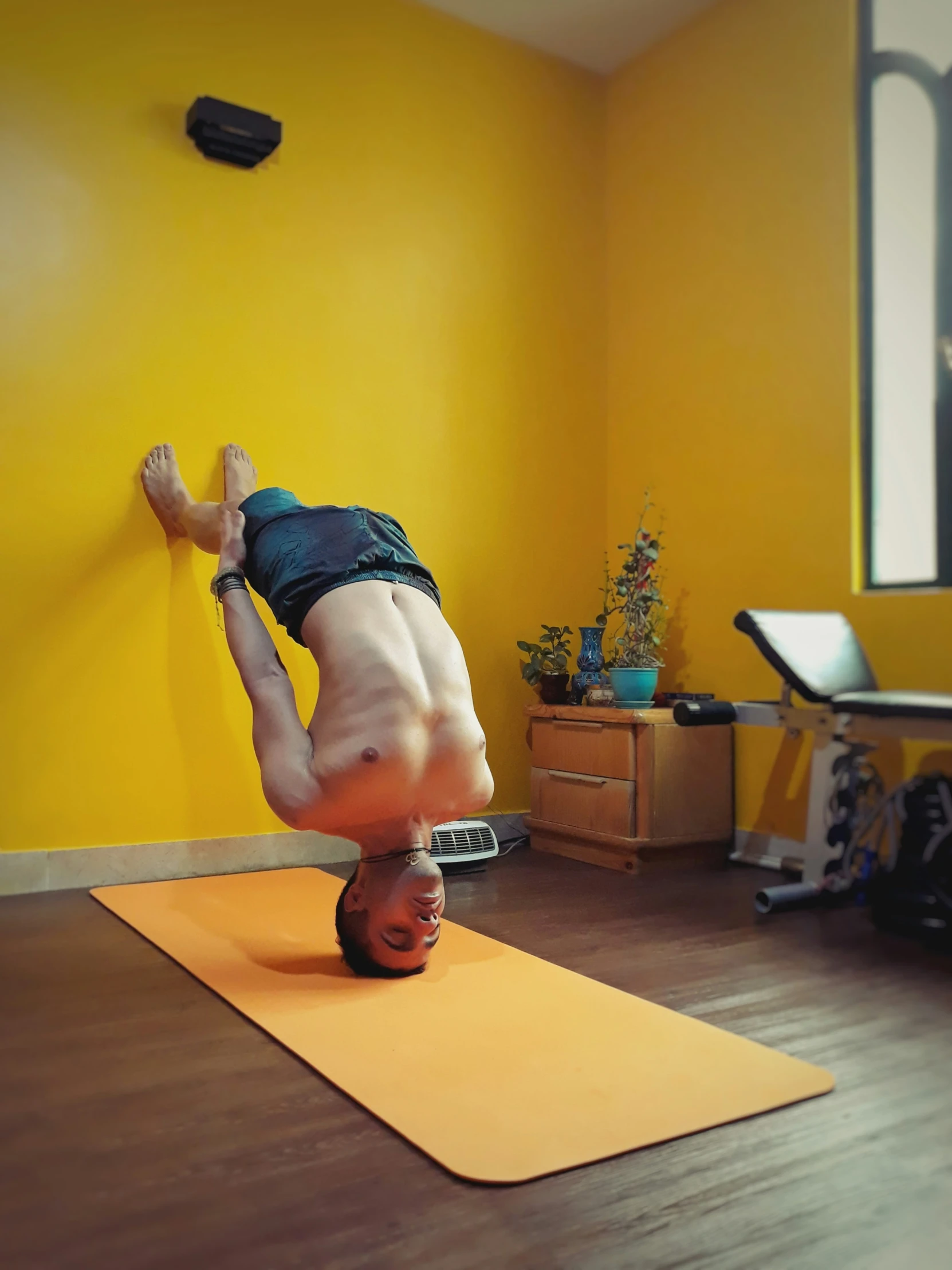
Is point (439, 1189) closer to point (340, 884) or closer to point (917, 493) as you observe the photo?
point (340, 884)

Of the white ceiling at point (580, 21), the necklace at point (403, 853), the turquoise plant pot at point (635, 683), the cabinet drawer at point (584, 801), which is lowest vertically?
the cabinet drawer at point (584, 801)

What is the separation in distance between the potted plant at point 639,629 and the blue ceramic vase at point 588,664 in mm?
61

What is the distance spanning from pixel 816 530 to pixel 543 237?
1817 millimetres

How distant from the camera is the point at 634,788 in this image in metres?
3.44

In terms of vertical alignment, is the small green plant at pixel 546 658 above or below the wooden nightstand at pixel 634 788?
above

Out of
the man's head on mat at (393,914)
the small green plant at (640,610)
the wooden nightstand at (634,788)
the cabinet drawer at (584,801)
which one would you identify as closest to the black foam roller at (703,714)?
the wooden nightstand at (634,788)

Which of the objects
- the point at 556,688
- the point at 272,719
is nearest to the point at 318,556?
the point at 272,719

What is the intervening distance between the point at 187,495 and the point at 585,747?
1627 millimetres

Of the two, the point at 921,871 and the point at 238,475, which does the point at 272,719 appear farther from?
the point at 921,871

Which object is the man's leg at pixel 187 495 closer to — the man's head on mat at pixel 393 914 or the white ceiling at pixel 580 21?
the man's head on mat at pixel 393 914

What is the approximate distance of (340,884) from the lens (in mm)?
3217

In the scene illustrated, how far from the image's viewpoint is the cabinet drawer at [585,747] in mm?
3469

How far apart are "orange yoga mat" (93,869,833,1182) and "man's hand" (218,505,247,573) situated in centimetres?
95

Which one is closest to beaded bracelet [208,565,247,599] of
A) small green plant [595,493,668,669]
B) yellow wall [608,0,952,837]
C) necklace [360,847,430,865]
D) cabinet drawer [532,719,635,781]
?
necklace [360,847,430,865]
